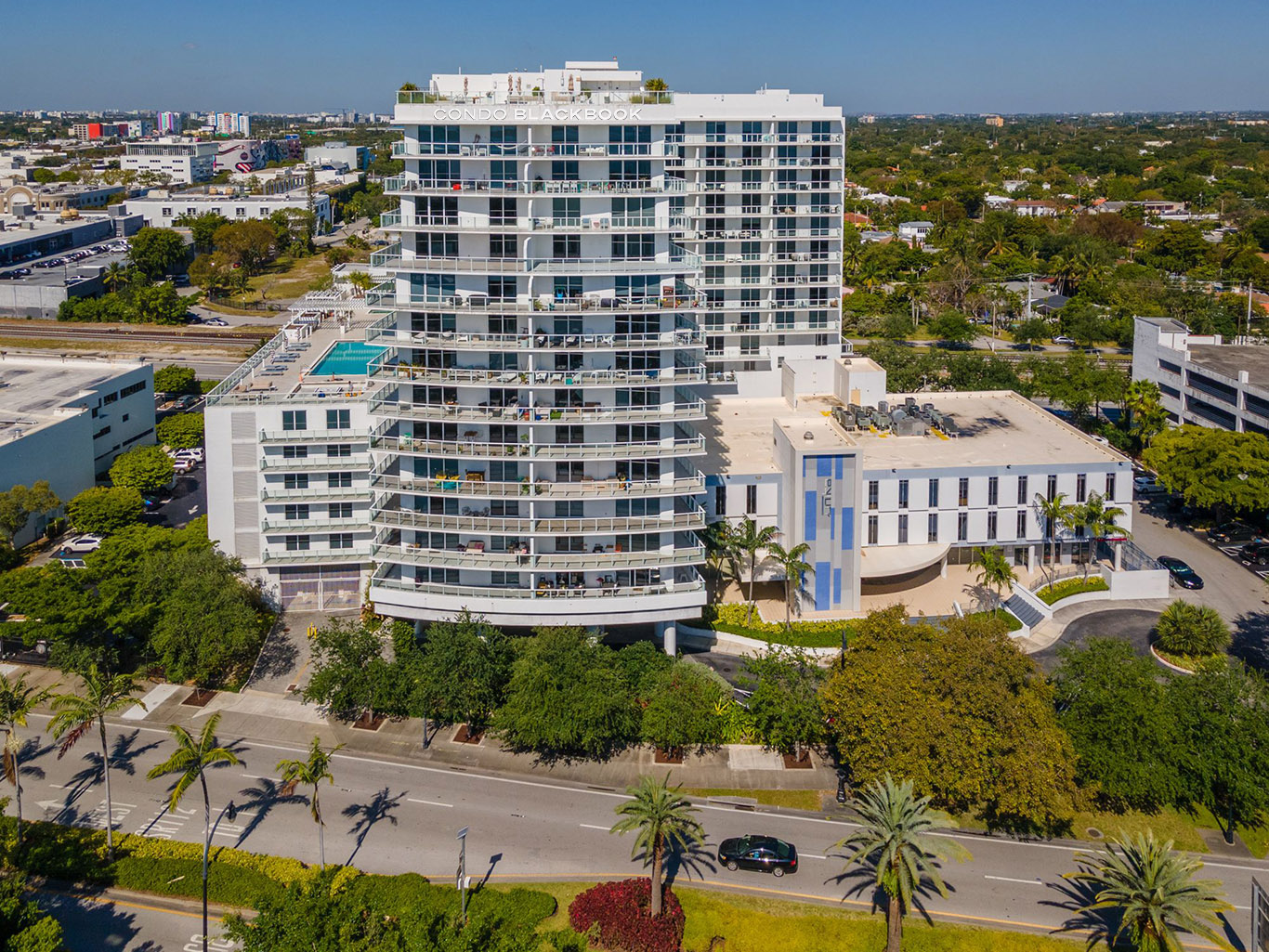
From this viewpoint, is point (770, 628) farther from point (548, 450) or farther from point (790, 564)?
point (548, 450)

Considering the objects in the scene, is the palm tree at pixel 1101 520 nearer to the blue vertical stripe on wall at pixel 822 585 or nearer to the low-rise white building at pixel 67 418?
the blue vertical stripe on wall at pixel 822 585

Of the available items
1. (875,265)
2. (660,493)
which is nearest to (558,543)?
(660,493)

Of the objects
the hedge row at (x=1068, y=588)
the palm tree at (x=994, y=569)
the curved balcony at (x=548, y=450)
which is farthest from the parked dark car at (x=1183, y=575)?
the curved balcony at (x=548, y=450)

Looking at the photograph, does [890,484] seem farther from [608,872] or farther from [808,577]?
[608,872]

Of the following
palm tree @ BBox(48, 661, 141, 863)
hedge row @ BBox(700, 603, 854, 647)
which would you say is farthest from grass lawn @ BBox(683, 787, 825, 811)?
palm tree @ BBox(48, 661, 141, 863)

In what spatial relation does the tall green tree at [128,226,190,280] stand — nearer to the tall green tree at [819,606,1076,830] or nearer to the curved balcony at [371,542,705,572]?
the curved balcony at [371,542,705,572]
